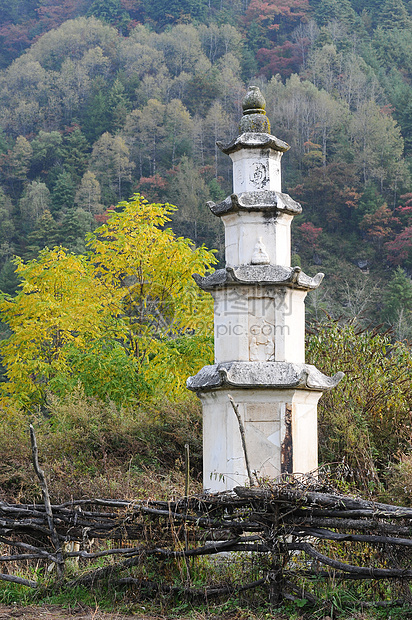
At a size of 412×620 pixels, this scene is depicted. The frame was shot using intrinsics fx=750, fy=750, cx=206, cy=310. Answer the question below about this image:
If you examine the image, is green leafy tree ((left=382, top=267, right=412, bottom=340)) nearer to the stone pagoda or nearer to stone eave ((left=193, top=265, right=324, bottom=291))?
the stone pagoda

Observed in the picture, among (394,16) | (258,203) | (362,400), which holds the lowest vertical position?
(362,400)

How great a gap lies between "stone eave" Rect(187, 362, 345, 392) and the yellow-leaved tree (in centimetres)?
683

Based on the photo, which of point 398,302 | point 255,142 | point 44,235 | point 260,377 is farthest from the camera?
point 44,235

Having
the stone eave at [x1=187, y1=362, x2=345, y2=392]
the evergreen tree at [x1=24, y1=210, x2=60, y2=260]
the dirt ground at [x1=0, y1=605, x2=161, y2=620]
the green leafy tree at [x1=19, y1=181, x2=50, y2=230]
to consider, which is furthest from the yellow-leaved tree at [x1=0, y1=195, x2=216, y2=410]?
the green leafy tree at [x1=19, y1=181, x2=50, y2=230]

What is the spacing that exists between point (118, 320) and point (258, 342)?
901 centimetres

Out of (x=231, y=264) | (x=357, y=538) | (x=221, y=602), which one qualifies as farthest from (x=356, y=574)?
(x=231, y=264)

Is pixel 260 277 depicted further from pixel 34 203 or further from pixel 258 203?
pixel 34 203

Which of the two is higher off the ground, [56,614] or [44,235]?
[44,235]

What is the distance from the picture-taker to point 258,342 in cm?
820

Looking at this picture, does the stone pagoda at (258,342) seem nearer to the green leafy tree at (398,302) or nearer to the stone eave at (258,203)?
the stone eave at (258,203)

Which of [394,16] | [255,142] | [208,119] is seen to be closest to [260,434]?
[255,142]

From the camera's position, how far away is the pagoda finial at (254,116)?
880 cm

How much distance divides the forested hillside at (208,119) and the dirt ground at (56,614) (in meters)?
23.0

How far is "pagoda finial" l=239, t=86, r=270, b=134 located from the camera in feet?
28.9
